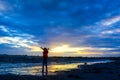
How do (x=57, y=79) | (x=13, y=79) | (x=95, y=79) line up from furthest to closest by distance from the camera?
(x=95, y=79)
(x=57, y=79)
(x=13, y=79)

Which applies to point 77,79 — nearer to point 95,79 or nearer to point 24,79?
point 95,79

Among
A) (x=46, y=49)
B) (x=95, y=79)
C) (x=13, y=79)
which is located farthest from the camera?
(x=46, y=49)

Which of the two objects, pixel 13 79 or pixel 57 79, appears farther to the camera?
pixel 57 79

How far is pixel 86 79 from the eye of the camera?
2464 centimetres

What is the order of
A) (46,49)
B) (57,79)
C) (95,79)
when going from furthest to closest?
1. (46,49)
2. (95,79)
3. (57,79)

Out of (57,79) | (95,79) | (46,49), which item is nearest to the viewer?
(57,79)

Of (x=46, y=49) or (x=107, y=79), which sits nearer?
(x=107, y=79)

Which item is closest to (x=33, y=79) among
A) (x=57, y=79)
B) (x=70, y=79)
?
(x=57, y=79)

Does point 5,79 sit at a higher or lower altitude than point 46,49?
lower

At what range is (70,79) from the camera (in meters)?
24.3

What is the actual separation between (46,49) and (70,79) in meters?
5.26

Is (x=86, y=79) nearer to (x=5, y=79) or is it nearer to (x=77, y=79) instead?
(x=77, y=79)

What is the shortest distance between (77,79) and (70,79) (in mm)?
697

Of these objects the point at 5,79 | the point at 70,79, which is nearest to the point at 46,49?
the point at 70,79
